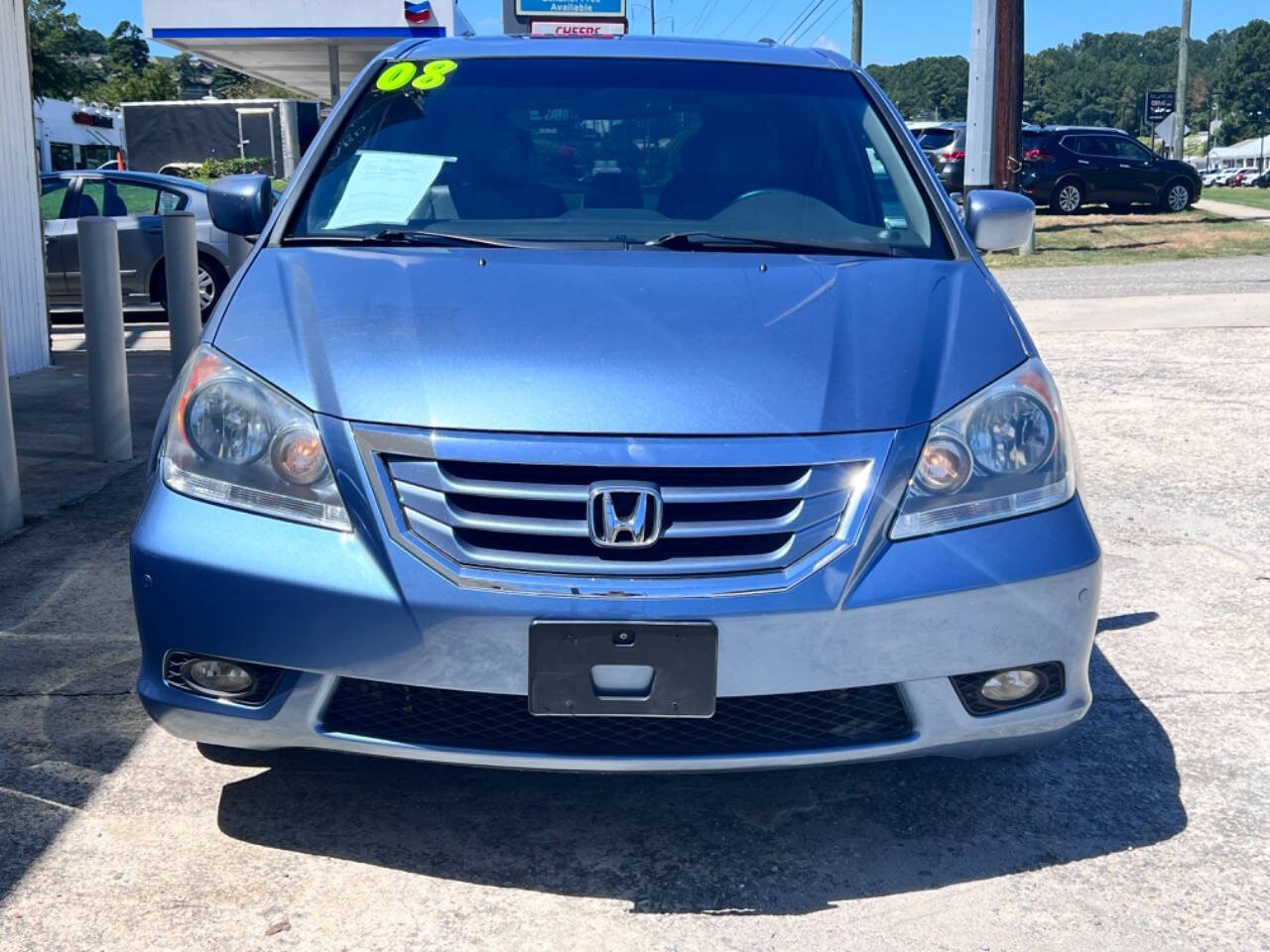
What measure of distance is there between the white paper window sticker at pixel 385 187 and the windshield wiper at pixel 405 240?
0.09 meters

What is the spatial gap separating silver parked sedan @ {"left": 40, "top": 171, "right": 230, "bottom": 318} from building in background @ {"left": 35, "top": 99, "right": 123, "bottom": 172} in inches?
1578

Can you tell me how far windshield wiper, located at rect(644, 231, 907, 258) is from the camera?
Result: 11.5ft

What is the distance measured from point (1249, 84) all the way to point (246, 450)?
14493 centimetres

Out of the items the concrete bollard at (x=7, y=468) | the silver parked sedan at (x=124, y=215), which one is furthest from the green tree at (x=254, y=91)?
the concrete bollard at (x=7, y=468)

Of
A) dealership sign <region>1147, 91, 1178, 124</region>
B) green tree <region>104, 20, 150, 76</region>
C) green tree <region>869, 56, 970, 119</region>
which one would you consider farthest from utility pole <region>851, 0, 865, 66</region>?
green tree <region>104, 20, 150, 76</region>

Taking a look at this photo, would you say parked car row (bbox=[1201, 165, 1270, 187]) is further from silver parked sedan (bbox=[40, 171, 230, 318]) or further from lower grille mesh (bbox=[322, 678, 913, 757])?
lower grille mesh (bbox=[322, 678, 913, 757])

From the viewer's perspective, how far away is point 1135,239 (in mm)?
19703

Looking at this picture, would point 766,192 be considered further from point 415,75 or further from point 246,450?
point 246,450

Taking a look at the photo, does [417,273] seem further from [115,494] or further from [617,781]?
[115,494]

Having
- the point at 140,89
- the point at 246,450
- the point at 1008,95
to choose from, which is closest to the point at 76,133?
the point at 140,89

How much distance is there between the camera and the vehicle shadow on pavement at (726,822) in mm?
2807

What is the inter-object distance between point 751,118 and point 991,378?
1.48 m

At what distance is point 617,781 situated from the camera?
3223mm

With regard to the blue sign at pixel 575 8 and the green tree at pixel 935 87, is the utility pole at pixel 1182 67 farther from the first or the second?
the green tree at pixel 935 87
